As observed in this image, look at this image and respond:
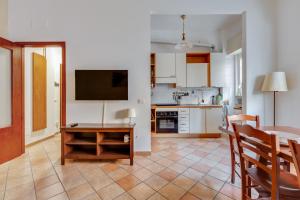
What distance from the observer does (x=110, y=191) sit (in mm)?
1917

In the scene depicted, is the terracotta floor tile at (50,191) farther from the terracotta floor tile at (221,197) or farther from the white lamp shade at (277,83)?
the white lamp shade at (277,83)

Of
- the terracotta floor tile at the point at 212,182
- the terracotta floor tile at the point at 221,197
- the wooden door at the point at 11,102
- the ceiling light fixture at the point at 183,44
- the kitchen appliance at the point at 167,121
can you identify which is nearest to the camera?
the terracotta floor tile at the point at 221,197

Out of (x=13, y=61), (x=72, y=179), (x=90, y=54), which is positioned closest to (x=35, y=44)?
(x=13, y=61)

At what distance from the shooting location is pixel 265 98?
118 inches

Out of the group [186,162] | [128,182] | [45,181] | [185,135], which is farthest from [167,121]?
[45,181]

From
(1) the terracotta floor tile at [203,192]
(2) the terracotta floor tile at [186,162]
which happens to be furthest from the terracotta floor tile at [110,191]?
(2) the terracotta floor tile at [186,162]

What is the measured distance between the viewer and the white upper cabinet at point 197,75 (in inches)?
173

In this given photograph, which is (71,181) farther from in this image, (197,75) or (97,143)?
(197,75)

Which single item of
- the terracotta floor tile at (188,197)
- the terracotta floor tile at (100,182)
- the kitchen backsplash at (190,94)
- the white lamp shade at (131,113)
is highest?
the kitchen backsplash at (190,94)

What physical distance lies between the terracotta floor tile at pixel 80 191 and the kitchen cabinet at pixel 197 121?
2.90m

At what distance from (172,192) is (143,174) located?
1.83 feet

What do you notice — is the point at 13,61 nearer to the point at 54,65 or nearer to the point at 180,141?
the point at 54,65

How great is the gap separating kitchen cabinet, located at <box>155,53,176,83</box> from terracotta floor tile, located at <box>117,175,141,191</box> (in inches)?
107

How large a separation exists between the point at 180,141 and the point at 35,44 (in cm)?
357
